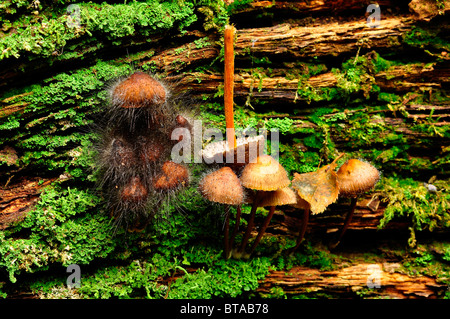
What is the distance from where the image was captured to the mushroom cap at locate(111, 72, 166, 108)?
2750mm

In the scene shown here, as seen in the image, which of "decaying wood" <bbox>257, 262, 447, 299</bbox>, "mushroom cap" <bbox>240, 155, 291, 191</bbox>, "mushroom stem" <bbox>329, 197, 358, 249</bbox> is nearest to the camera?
"mushroom cap" <bbox>240, 155, 291, 191</bbox>

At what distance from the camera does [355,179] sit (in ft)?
9.39

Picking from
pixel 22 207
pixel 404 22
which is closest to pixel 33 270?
pixel 22 207

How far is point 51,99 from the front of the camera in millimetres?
3059

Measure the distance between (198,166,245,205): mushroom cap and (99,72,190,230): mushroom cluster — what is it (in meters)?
0.32

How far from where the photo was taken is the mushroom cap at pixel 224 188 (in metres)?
2.60

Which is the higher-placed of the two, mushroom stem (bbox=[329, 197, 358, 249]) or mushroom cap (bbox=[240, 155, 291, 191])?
mushroom cap (bbox=[240, 155, 291, 191])

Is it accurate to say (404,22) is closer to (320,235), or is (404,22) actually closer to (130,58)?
(320,235)

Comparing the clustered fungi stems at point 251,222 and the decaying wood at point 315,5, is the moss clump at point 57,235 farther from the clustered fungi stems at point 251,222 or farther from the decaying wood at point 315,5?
the decaying wood at point 315,5

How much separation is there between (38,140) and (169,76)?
116cm

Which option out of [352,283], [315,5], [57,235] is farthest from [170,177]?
[315,5]

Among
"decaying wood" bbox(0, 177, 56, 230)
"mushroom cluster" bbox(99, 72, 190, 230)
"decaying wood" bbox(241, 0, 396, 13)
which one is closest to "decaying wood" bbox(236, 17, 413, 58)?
"decaying wood" bbox(241, 0, 396, 13)

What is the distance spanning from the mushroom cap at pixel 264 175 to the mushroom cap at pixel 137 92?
828mm

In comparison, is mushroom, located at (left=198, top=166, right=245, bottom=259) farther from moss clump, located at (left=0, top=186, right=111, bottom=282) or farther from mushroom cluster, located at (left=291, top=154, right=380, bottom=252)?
moss clump, located at (left=0, top=186, right=111, bottom=282)
